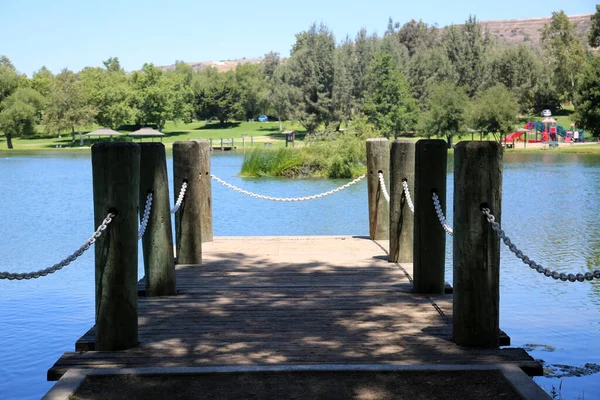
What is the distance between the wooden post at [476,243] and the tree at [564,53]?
89.6 m

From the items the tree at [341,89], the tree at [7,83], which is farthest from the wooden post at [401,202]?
the tree at [7,83]

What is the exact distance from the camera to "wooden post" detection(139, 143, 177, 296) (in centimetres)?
789

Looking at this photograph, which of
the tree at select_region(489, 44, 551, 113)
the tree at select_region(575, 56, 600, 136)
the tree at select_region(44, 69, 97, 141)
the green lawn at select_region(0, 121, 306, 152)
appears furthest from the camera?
the tree at select_region(489, 44, 551, 113)

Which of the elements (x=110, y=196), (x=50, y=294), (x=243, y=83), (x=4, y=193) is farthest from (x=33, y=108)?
(x=110, y=196)

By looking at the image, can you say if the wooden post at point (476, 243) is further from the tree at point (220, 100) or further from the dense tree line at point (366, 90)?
the tree at point (220, 100)

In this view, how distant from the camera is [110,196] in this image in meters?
5.99

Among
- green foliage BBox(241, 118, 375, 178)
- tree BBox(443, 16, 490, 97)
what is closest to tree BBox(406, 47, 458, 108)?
tree BBox(443, 16, 490, 97)

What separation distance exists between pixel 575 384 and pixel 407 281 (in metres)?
2.12

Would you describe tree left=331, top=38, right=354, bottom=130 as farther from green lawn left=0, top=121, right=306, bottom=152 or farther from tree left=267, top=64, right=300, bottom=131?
green lawn left=0, top=121, right=306, bottom=152

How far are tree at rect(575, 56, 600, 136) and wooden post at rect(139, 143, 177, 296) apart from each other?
63137 millimetres

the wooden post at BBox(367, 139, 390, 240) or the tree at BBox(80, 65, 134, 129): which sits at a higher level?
the tree at BBox(80, 65, 134, 129)

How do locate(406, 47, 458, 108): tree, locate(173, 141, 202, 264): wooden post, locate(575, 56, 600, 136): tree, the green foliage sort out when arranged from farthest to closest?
locate(406, 47, 458, 108): tree < locate(575, 56, 600, 136): tree < the green foliage < locate(173, 141, 202, 264): wooden post

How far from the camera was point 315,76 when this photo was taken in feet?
266

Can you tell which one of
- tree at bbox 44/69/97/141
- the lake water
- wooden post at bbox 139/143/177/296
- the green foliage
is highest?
tree at bbox 44/69/97/141
